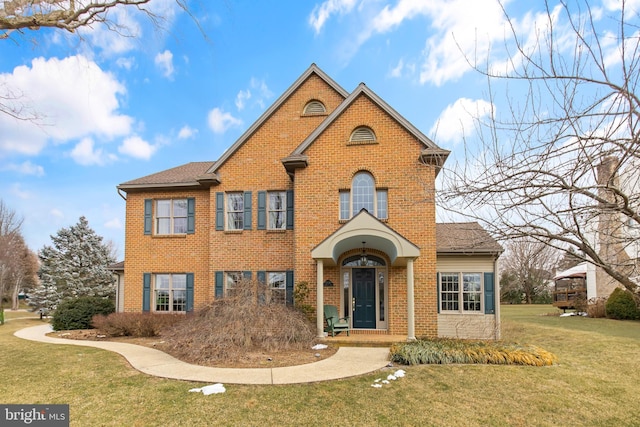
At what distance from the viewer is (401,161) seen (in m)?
13.8

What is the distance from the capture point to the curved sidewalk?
8.26 meters

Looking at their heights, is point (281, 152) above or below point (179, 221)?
above

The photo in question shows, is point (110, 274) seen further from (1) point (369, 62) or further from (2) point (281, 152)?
(1) point (369, 62)

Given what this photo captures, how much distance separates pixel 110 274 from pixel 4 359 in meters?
14.6

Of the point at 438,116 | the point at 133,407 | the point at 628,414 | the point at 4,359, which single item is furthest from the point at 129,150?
the point at 628,414

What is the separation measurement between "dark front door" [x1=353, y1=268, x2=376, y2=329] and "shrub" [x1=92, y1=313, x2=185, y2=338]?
21.3ft

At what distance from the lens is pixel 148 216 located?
16.6 meters

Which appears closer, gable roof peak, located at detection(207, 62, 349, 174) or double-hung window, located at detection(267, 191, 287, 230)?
double-hung window, located at detection(267, 191, 287, 230)

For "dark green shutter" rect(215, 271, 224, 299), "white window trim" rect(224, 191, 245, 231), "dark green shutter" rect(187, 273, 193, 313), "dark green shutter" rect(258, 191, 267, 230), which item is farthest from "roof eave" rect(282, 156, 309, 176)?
"dark green shutter" rect(187, 273, 193, 313)

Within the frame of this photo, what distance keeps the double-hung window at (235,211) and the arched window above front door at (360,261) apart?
4510 millimetres

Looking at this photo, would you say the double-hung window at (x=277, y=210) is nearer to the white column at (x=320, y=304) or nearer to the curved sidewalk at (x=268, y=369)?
the white column at (x=320, y=304)

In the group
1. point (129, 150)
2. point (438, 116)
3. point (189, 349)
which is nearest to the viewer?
point (438, 116)

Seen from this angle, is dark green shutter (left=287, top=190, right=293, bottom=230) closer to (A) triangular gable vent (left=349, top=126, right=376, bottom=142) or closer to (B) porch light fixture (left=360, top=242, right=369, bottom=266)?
(B) porch light fixture (left=360, top=242, right=369, bottom=266)

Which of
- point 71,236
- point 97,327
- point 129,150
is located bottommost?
point 97,327
